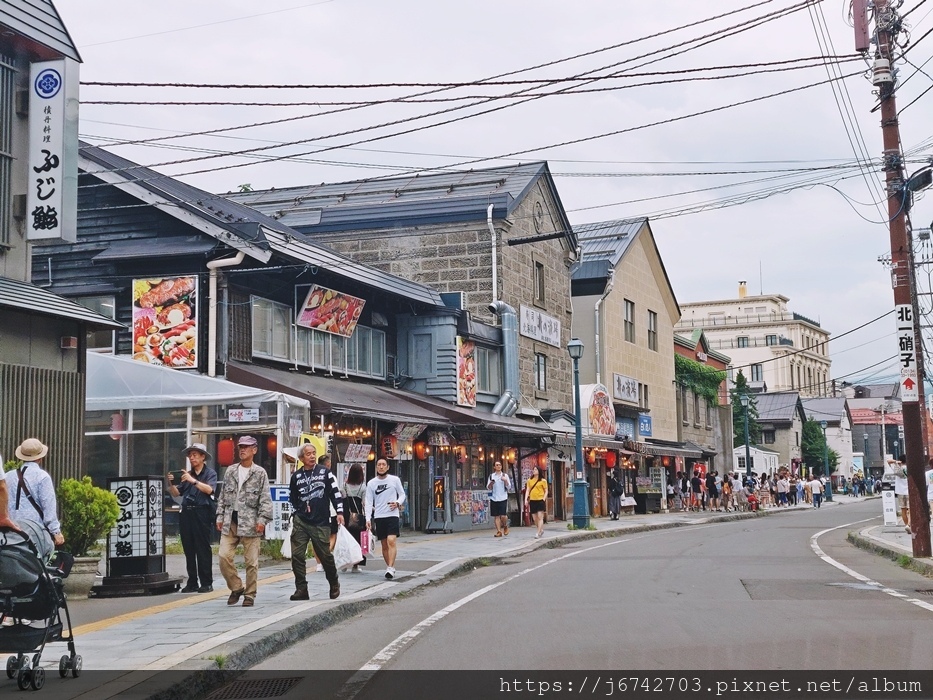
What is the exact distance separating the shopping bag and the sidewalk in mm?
296

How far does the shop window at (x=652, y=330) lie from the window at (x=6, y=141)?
114ft

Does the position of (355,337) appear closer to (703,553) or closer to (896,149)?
(703,553)

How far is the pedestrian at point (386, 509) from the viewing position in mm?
16016

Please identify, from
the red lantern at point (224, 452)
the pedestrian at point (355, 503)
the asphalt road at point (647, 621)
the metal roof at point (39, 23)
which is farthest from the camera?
the red lantern at point (224, 452)

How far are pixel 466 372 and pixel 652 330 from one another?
18.9m

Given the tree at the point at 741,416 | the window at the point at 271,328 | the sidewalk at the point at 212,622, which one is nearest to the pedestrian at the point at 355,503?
the sidewalk at the point at 212,622

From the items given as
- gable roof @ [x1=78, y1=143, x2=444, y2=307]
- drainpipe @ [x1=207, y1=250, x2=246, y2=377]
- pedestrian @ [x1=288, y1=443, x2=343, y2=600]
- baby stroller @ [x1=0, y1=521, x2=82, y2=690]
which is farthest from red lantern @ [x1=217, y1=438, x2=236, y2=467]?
baby stroller @ [x1=0, y1=521, x2=82, y2=690]

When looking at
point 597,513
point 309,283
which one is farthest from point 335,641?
point 597,513

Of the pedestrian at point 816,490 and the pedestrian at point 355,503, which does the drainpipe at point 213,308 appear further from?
the pedestrian at point 816,490

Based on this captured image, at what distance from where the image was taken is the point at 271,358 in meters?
23.9

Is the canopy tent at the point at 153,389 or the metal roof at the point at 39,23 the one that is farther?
the canopy tent at the point at 153,389

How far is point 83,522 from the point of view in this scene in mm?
13242

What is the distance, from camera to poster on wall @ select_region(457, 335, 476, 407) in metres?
30.1

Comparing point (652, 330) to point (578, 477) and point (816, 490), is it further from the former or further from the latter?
point (578, 477)
